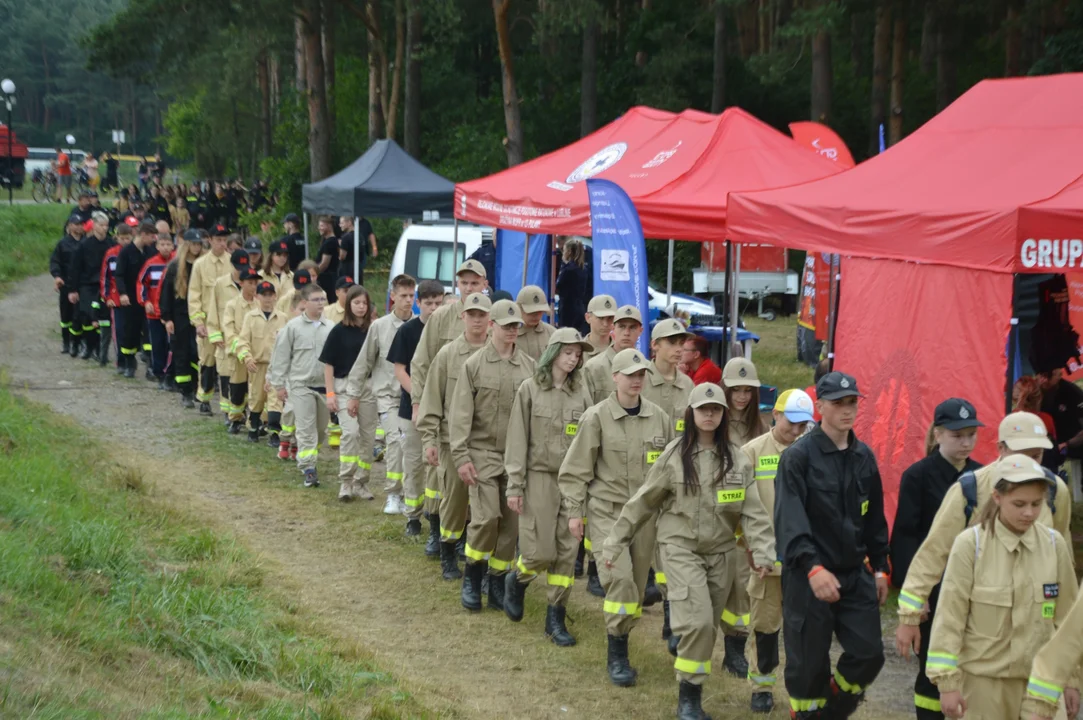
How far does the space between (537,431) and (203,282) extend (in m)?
8.05

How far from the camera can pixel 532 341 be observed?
29.5 feet

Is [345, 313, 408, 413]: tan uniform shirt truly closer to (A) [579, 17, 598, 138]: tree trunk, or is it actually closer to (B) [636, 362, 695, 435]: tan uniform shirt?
(B) [636, 362, 695, 435]: tan uniform shirt

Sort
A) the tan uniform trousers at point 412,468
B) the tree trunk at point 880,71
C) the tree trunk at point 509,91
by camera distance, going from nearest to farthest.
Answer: the tan uniform trousers at point 412,468
the tree trunk at point 509,91
the tree trunk at point 880,71

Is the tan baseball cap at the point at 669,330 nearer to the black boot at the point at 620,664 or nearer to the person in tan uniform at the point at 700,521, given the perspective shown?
the person in tan uniform at the point at 700,521

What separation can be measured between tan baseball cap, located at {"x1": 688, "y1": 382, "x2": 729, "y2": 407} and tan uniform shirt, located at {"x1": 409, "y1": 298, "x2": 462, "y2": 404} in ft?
11.1

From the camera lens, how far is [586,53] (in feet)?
102

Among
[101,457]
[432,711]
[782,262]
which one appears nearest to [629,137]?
[101,457]

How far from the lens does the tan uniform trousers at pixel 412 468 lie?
10078 mm

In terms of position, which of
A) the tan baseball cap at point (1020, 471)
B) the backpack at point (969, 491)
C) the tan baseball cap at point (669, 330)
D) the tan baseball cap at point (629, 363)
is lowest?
the backpack at point (969, 491)

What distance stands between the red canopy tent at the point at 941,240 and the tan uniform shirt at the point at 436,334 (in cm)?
250

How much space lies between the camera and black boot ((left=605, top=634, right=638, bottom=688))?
7098 mm

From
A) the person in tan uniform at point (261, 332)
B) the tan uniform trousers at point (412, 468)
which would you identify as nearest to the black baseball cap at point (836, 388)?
the tan uniform trousers at point (412, 468)

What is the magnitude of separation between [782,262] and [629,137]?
11825 millimetres

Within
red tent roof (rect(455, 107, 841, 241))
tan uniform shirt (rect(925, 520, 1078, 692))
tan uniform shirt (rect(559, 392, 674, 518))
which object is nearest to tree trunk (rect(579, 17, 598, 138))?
red tent roof (rect(455, 107, 841, 241))
